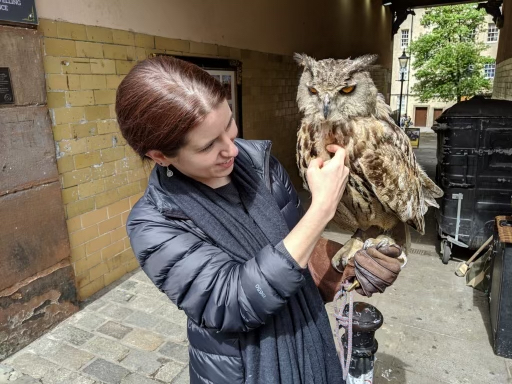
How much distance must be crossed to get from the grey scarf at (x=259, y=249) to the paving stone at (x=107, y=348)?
2172mm

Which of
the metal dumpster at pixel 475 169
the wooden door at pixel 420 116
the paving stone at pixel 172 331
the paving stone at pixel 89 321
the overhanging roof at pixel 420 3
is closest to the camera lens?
the paving stone at pixel 172 331

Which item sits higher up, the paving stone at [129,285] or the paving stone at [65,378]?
the paving stone at [129,285]

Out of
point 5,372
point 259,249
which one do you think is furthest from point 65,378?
point 259,249

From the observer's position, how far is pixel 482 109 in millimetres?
4133

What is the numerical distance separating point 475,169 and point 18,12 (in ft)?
14.4

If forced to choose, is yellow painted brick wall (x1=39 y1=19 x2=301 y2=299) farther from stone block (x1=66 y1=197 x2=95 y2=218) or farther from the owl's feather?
the owl's feather

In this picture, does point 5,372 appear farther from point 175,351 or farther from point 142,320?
point 175,351

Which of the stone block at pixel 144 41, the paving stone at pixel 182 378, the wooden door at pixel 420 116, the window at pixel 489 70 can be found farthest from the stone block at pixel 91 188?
the wooden door at pixel 420 116

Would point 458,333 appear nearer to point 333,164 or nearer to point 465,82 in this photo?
point 333,164

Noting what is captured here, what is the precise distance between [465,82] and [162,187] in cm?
3000

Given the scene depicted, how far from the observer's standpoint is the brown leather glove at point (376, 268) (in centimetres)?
146

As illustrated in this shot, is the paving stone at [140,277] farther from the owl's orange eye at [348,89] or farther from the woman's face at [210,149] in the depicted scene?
the woman's face at [210,149]

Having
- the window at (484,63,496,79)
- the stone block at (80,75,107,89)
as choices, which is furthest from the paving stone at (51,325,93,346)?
the window at (484,63,496,79)

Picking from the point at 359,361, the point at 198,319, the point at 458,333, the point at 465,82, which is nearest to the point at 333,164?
the point at 198,319
